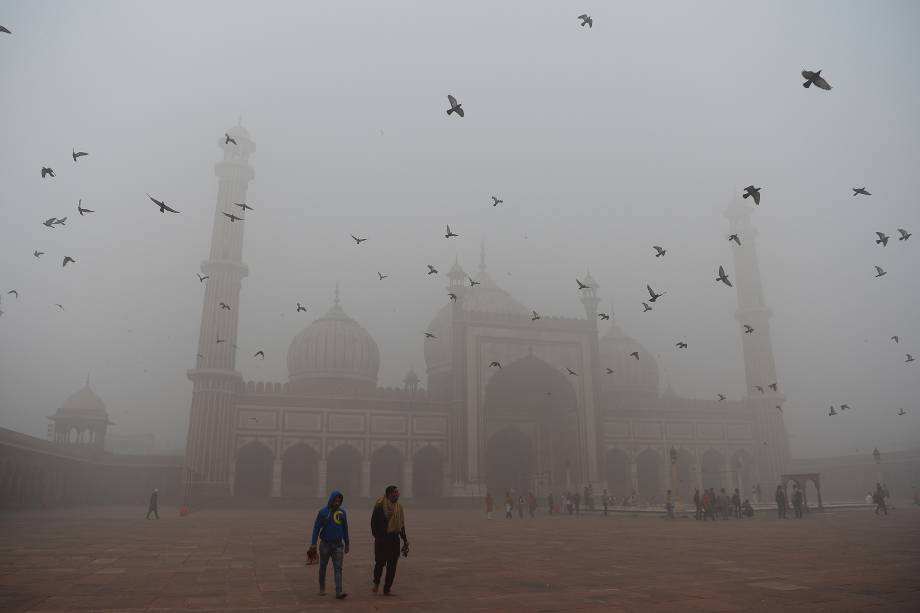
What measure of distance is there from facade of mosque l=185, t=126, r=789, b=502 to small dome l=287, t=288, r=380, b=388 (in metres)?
0.08

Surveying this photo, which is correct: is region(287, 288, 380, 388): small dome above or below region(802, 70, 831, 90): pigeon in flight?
above

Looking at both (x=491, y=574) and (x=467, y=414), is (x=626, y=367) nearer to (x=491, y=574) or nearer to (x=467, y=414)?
(x=467, y=414)

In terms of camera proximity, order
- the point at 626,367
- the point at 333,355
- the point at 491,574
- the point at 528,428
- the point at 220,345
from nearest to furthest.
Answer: the point at 491,574
the point at 220,345
the point at 528,428
the point at 333,355
the point at 626,367

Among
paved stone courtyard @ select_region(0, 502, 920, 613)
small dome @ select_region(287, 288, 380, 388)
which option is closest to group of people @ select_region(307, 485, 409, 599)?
paved stone courtyard @ select_region(0, 502, 920, 613)

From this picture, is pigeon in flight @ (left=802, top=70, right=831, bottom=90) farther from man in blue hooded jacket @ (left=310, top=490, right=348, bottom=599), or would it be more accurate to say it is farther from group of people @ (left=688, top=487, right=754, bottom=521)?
group of people @ (left=688, top=487, right=754, bottom=521)

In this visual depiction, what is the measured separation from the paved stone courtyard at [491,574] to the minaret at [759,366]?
78.4ft

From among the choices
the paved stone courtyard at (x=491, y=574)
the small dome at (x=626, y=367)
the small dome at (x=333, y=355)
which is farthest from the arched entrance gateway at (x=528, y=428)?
the paved stone courtyard at (x=491, y=574)

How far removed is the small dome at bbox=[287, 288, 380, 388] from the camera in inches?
1335

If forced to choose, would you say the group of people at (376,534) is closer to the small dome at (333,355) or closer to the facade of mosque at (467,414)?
the facade of mosque at (467,414)

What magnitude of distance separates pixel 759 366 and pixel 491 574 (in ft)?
103

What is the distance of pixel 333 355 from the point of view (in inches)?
1340

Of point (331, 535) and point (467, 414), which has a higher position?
point (467, 414)

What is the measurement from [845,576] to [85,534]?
469 inches

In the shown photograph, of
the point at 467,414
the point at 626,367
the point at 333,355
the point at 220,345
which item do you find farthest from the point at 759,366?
the point at 220,345
